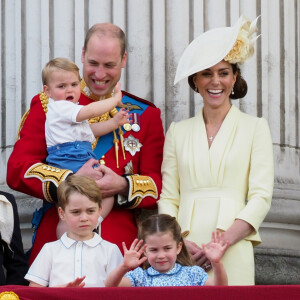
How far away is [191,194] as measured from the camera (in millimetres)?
7406

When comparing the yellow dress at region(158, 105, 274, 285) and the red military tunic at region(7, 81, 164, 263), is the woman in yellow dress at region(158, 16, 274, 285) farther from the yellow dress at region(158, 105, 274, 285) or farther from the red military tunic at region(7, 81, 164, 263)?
the red military tunic at region(7, 81, 164, 263)

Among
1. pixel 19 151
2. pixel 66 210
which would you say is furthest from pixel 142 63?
pixel 66 210

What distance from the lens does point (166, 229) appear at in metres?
6.82

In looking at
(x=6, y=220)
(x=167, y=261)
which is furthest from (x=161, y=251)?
(x=6, y=220)

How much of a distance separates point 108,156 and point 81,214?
827mm

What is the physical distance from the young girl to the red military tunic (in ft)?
1.95

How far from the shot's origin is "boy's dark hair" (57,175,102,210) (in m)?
6.91

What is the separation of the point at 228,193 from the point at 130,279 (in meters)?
0.88

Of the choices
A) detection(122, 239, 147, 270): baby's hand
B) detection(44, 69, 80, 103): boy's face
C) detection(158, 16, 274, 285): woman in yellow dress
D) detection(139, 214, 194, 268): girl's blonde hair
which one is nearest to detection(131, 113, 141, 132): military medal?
detection(158, 16, 274, 285): woman in yellow dress

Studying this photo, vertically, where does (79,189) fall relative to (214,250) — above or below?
above

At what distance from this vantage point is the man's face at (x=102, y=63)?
7.59 metres

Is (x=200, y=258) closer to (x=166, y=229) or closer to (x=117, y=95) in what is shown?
(x=166, y=229)

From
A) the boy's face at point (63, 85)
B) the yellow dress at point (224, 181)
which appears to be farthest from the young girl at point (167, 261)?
the boy's face at point (63, 85)

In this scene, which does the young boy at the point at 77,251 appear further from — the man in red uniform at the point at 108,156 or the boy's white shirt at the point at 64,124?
the boy's white shirt at the point at 64,124
